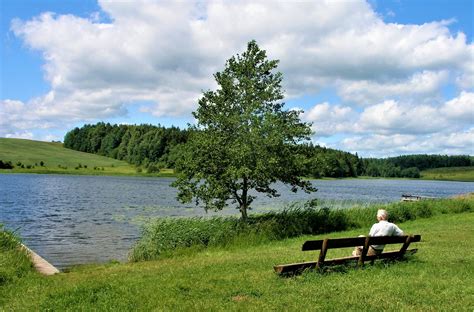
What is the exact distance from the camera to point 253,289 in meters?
9.95

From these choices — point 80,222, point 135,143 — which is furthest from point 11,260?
point 135,143

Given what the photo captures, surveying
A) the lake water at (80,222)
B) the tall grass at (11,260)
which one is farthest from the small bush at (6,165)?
the tall grass at (11,260)

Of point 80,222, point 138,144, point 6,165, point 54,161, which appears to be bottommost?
point 80,222

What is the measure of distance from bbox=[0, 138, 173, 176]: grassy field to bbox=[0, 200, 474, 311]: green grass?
12261cm

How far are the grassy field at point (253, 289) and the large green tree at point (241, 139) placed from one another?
8519mm

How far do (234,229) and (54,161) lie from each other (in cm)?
13947

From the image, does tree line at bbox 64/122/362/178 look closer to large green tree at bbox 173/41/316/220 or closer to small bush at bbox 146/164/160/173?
small bush at bbox 146/164/160/173

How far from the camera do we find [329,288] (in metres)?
9.91

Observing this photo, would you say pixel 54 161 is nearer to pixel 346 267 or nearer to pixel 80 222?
pixel 80 222

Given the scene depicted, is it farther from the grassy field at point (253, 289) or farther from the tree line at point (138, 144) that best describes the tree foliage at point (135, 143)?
the grassy field at point (253, 289)

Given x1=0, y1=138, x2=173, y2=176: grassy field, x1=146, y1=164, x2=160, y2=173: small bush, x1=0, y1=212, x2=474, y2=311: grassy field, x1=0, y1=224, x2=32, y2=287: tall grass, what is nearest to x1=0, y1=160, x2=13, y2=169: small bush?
x1=0, y1=138, x2=173, y2=176: grassy field

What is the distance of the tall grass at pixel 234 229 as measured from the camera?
775 inches

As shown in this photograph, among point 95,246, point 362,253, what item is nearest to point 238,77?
point 95,246

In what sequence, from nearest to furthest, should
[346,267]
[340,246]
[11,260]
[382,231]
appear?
[340,246]
[346,267]
[382,231]
[11,260]
